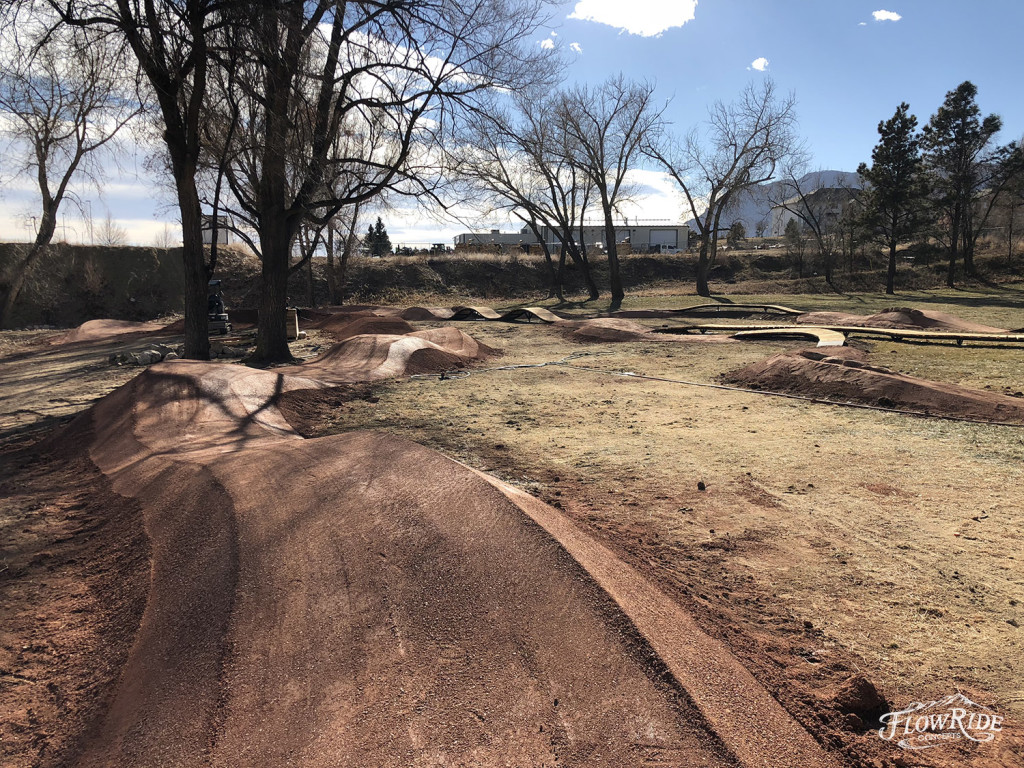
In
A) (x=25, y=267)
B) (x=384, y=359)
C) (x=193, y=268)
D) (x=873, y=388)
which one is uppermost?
(x=25, y=267)

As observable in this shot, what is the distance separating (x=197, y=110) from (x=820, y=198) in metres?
61.3

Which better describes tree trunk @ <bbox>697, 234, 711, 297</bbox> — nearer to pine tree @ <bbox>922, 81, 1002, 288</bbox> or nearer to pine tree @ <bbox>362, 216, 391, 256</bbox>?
pine tree @ <bbox>922, 81, 1002, 288</bbox>

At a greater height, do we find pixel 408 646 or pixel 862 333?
pixel 862 333

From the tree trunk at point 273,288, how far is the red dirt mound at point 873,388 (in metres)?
9.37

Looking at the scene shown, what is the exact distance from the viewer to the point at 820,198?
2309 inches

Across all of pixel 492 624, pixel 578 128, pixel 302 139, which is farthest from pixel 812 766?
pixel 578 128

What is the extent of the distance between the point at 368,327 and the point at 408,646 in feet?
50.6

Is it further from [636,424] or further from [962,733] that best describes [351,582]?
Result: [636,424]

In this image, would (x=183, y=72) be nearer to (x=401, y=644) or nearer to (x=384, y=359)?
(x=384, y=359)

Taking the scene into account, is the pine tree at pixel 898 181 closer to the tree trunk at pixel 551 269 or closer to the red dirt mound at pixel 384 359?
the tree trunk at pixel 551 269

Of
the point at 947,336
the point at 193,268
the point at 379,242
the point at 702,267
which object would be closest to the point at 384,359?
the point at 193,268

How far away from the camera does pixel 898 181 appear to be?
33250 mm

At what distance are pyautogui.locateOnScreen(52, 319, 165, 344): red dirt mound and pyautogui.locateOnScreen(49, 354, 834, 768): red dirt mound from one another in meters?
19.4
